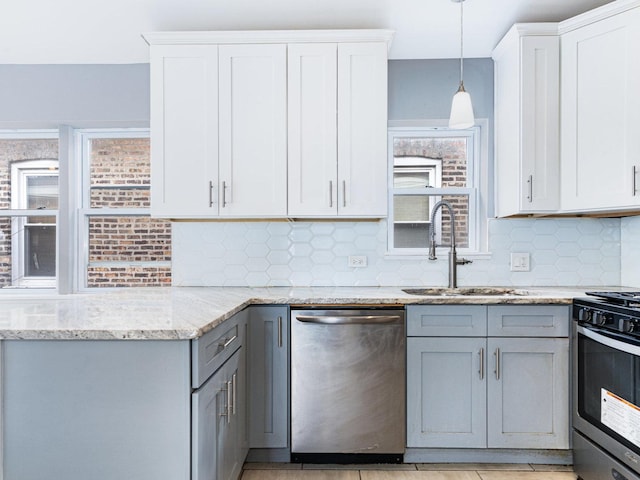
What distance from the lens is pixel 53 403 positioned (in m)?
1.42

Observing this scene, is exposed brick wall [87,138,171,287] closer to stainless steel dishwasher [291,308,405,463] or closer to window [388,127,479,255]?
stainless steel dishwasher [291,308,405,463]

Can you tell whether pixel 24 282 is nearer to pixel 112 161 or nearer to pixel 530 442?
pixel 112 161

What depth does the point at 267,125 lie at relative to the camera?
260 centimetres

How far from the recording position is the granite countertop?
4.63ft

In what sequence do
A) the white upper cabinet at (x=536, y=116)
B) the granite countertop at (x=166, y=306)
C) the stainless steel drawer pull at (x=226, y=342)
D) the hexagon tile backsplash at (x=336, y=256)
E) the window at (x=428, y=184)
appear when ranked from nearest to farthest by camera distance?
the granite countertop at (x=166, y=306) → the stainless steel drawer pull at (x=226, y=342) → the white upper cabinet at (x=536, y=116) → the hexagon tile backsplash at (x=336, y=256) → the window at (x=428, y=184)

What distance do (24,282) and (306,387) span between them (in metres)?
2.30

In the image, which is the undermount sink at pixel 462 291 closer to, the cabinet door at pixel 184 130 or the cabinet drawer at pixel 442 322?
the cabinet drawer at pixel 442 322

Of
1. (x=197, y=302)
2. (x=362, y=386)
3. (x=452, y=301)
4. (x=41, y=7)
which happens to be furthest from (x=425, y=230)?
(x=41, y=7)

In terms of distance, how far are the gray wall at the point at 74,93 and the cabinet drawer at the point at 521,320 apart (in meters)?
2.56

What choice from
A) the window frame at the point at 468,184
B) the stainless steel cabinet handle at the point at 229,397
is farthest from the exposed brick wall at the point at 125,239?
the window frame at the point at 468,184

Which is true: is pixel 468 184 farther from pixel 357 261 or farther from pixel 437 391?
pixel 437 391

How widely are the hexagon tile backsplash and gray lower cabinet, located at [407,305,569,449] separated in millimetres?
645

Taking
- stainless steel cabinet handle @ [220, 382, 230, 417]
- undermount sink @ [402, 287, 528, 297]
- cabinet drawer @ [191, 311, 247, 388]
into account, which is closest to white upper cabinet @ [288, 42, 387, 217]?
undermount sink @ [402, 287, 528, 297]

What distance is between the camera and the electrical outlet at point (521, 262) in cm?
293
